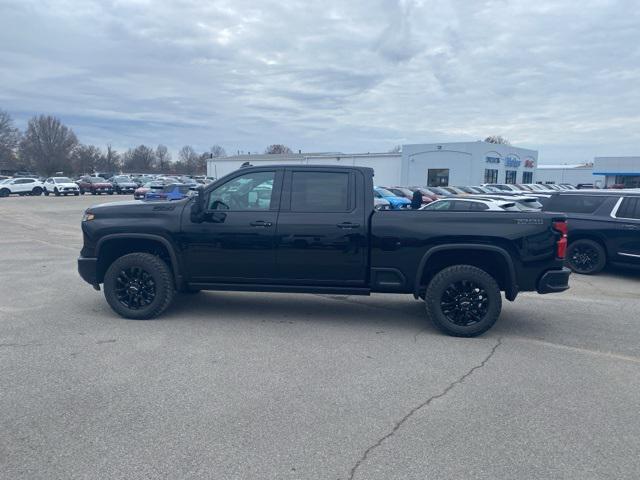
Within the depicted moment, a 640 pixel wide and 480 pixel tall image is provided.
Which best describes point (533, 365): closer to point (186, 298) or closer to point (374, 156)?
point (186, 298)

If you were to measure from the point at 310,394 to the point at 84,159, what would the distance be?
11253cm

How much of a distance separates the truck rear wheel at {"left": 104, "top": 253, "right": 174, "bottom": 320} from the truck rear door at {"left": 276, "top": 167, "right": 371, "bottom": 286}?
56.9 inches

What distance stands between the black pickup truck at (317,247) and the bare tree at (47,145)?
95.7 metres

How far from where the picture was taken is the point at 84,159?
10506 centimetres

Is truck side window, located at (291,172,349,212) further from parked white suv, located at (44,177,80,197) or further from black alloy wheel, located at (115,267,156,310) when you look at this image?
parked white suv, located at (44,177,80,197)

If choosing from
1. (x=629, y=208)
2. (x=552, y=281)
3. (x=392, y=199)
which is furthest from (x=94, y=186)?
(x=552, y=281)

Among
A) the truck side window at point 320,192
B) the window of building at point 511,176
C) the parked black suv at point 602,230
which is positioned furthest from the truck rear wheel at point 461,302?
the window of building at point 511,176

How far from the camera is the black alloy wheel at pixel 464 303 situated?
601 cm

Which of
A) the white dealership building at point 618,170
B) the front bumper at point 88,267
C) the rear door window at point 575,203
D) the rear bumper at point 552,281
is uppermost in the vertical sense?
the white dealership building at point 618,170

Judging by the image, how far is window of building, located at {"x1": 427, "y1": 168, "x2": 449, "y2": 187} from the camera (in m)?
52.0

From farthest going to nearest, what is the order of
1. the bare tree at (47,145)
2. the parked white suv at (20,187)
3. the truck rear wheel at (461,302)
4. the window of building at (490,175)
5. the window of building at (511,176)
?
the bare tree at (47,145), the window of building at (511,176), the window of building at (490,175), the parked white suv at (20,187), the truck rear wheel at (461,302)

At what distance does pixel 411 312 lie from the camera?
7.25m

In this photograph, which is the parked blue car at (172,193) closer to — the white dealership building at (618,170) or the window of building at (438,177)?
the window of building at (438,177)

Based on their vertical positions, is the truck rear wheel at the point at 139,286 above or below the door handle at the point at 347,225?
below
